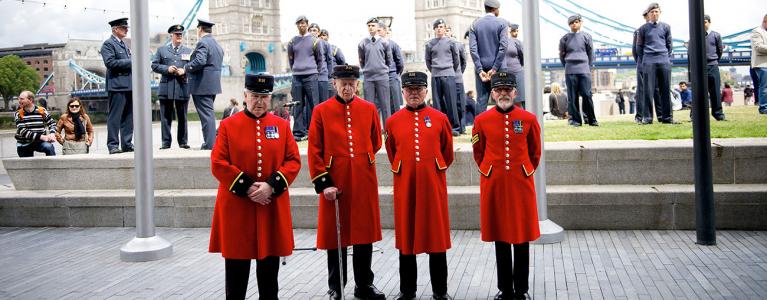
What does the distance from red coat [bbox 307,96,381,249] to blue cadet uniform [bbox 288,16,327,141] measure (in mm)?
6689

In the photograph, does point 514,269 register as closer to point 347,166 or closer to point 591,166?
point 347,166

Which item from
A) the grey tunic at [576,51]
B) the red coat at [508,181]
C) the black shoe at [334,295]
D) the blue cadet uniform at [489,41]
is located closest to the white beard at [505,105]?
the red coat at [508,181]

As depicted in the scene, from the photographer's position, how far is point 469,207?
8625mm

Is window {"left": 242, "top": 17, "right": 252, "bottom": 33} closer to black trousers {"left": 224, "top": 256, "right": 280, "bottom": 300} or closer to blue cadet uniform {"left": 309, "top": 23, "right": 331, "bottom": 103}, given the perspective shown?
blue cadet uniform {"left": 309, "top": 23, "right": 331, "bottom": 103}

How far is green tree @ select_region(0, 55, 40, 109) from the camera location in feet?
139

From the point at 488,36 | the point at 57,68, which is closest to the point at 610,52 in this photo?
the point at 57,68

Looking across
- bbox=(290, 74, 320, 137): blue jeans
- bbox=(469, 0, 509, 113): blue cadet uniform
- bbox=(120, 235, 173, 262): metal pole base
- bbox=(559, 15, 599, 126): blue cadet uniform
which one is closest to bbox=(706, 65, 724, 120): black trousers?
bbox=(559, 15, 599, 126): blue cadet uniform

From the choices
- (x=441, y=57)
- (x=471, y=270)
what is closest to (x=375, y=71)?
(x=441, y=57)

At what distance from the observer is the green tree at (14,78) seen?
4228 centimetres

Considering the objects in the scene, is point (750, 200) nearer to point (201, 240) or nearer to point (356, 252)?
point (356, 252)

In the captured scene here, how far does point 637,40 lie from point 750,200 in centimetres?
481

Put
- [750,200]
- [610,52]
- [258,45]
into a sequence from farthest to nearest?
1. [258,45]
2. [610,52]
3. [750,200]

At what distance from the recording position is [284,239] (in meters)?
5.12

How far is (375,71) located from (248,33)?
85945 mm
